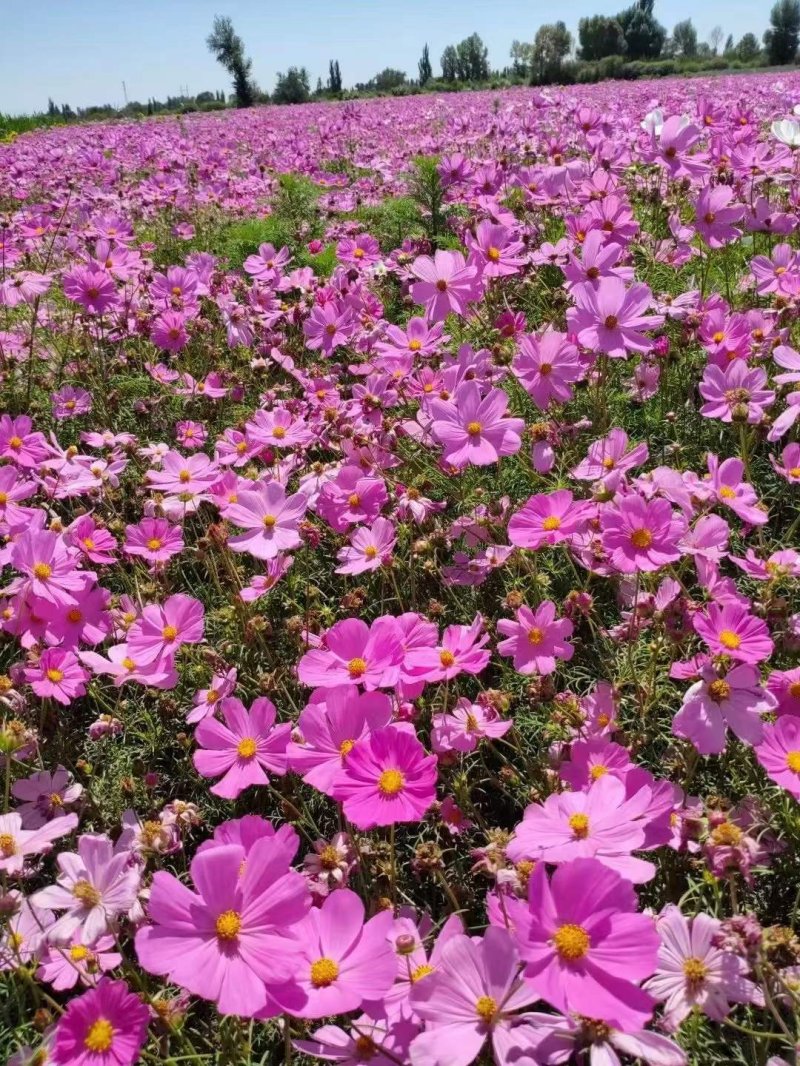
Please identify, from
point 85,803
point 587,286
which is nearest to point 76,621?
point 85,803

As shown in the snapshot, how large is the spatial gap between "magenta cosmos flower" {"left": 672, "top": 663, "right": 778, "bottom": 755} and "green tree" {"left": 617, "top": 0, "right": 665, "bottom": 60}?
51547 mm

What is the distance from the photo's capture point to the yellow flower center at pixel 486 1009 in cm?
75

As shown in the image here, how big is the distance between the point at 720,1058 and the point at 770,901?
261mm

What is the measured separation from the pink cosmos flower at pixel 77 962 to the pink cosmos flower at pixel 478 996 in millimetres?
463

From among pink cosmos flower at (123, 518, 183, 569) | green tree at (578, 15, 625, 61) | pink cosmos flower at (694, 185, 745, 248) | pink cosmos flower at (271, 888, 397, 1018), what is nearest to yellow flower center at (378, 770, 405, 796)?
pink cosmos flower at (271, 888, 397, 1018)

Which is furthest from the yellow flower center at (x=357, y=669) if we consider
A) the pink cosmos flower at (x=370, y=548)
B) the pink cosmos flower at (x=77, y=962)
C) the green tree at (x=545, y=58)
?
the green tree at (x=545, y=58)

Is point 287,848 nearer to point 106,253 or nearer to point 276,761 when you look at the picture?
point 276,761

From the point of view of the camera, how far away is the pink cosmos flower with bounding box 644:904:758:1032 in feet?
2.74

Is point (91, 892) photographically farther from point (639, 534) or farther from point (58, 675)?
point (639, 534)

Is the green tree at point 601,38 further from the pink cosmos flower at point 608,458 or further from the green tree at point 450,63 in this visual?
the pink cosmos flower at point 608,458

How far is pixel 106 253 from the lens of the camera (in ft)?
8.00

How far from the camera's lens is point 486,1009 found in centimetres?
75

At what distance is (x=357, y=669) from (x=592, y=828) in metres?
0.42

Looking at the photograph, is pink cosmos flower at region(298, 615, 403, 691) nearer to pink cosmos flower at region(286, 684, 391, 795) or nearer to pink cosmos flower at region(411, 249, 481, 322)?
pink cosmos flower at region(286, 684, 391, 795)
